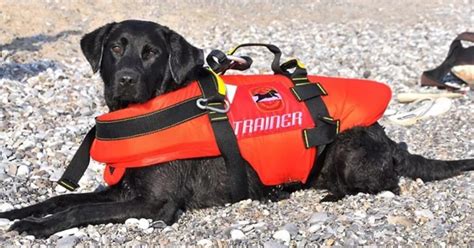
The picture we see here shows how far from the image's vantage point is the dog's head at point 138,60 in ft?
16.6

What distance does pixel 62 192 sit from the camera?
19.4 feet

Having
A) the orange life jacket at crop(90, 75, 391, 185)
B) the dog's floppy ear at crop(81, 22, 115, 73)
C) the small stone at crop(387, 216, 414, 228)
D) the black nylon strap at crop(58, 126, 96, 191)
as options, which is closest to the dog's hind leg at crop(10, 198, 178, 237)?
the orange life jacket at crop(90, 75, 391, 185)

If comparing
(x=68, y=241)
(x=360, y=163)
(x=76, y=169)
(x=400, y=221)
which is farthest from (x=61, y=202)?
(x=400, y=221)

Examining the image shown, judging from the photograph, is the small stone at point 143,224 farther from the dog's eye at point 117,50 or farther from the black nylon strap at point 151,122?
the dog's eye at point 117,50

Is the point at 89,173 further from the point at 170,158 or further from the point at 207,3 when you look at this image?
the point at 207,3

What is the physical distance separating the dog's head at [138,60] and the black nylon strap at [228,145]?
0.19m

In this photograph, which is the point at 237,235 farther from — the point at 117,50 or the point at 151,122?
the point at 117,50

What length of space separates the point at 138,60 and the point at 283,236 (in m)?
1.46

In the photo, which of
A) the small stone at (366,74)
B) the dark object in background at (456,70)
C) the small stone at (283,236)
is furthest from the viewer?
the small stone at (366,74)

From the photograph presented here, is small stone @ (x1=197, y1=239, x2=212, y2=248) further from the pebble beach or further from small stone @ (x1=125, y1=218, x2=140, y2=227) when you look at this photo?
small stone @ (x1=125, y1=218, x2=140, y2=227)

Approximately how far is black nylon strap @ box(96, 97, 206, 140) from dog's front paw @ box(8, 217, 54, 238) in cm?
70

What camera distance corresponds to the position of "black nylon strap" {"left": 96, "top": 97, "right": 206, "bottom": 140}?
505cm

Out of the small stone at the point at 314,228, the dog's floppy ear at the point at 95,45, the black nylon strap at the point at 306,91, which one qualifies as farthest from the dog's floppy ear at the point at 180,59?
the small stone at the point at 314,228

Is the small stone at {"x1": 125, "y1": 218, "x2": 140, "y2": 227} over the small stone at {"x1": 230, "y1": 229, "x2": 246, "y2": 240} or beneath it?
over
